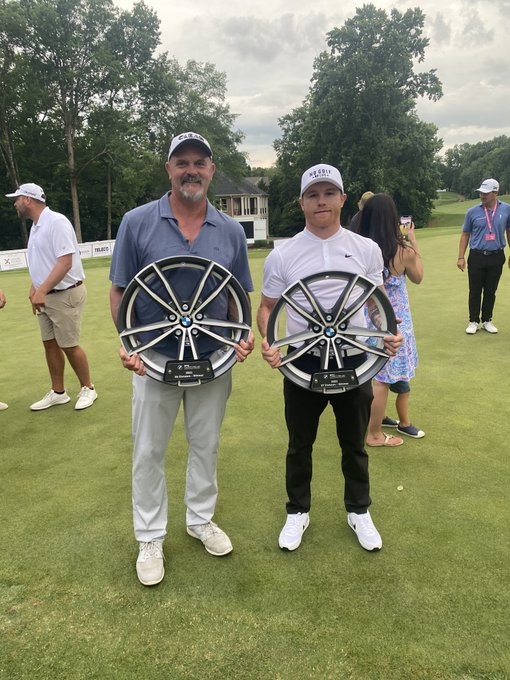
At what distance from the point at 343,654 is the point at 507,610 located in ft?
2.87

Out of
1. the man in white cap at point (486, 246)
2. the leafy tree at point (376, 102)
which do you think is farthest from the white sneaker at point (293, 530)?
the leafy tree at point (376, 102)

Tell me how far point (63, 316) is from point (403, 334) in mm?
3348

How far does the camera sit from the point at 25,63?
33406 mm

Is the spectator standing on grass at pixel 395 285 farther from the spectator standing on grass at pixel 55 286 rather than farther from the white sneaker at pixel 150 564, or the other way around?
the spectator standing on grass at pixel 55 286

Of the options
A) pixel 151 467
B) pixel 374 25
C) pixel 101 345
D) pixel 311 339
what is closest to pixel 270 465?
pixel 151 467

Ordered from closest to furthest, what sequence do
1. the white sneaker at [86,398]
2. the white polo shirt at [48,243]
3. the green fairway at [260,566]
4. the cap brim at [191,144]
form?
1. the green fairway at [260,566]
2. the cap brim at [191,144]
3. the white polo shirt at [48,243]
4. the white sneaker at [86,398]

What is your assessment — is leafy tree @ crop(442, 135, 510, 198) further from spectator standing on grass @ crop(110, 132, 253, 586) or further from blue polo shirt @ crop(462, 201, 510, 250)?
A: spectator standing on grass @ crop(110, 132, 253, 586)

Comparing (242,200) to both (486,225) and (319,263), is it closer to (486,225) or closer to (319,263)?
(486,225)

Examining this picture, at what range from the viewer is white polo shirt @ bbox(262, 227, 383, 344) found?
2654 millimetres

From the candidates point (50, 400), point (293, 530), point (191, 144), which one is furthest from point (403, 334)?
point (50, 400)

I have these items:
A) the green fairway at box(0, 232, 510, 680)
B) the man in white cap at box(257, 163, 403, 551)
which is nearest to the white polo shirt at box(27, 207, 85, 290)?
the green fairway at box(0, 232, 510, 680)

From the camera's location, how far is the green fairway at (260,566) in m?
2.14

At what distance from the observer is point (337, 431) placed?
2.94 m

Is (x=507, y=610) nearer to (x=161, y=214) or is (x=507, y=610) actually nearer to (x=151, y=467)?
(x=151, y=467)
